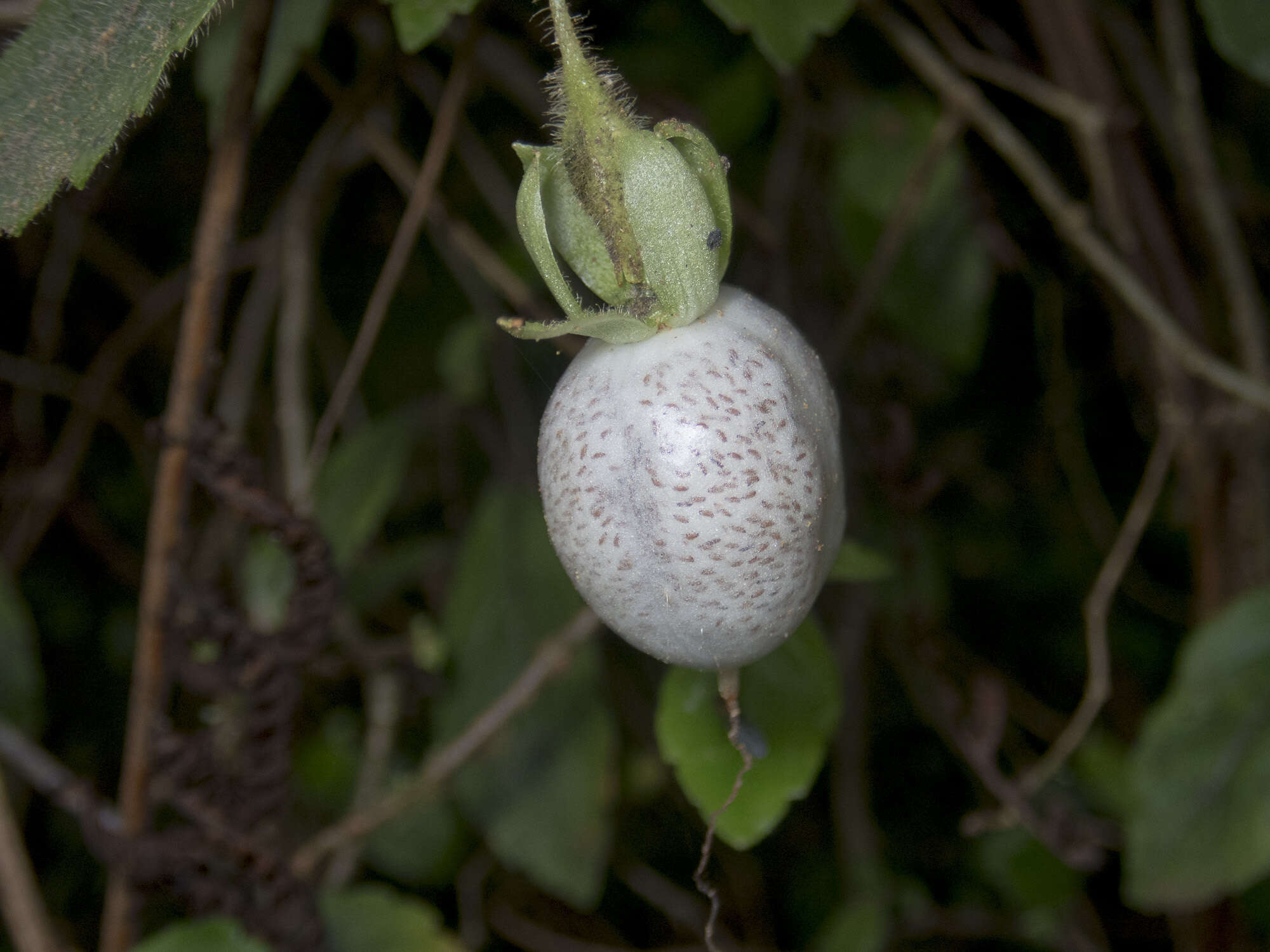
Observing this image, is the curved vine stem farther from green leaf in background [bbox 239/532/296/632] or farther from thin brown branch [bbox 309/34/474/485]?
green leaf in background [bbox 239/532/296/632]

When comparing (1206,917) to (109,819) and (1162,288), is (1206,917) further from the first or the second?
(109,819)

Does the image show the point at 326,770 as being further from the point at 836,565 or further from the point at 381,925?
the point at 836,565

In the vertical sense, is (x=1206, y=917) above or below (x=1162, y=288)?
below

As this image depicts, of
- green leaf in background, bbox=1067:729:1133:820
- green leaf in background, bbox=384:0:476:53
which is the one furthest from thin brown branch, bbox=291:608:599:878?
green leaf in background, bbox=1067:729:1133:820

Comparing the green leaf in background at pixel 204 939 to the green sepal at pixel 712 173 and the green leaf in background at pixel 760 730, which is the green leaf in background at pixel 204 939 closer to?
the green leaf in background at pixel 760 730

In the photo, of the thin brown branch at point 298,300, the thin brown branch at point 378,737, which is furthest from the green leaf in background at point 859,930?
the thin brown branch at point 298,300

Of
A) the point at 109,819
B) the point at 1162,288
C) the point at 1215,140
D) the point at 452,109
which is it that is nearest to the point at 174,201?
the point at 452,109
